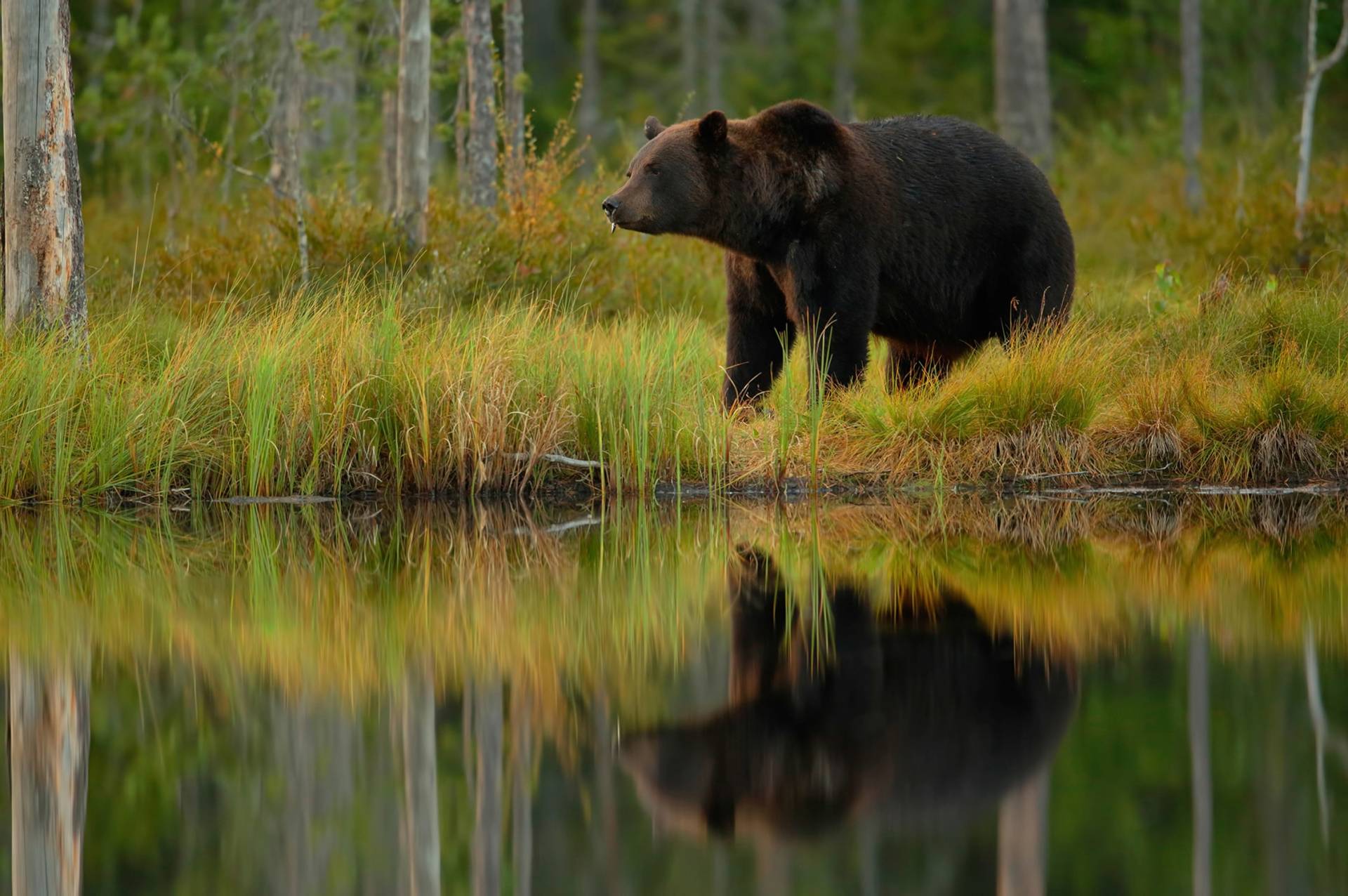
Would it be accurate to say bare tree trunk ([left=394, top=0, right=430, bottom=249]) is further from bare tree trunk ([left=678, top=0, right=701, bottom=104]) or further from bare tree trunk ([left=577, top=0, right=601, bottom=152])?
bare tree trunk ([left=577, top=0, right=601, bottom=152])

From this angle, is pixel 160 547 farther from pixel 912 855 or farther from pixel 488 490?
pixel 912 855

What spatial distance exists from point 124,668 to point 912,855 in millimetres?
2789

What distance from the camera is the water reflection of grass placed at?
209 inches

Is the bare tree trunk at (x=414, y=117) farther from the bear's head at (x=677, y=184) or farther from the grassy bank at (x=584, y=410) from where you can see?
the bear's head at (x=677, y=184)

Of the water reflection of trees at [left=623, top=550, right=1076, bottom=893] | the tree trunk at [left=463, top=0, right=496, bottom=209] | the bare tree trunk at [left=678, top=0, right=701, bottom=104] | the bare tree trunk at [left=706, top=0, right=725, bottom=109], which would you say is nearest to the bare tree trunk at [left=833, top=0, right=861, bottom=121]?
the bare tree trunk at [left=706, top=0, right=725, bottom=109]

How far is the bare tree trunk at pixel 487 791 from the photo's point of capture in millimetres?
3574

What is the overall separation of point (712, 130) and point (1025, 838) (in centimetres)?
570

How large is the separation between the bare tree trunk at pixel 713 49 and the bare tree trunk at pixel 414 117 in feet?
62.2

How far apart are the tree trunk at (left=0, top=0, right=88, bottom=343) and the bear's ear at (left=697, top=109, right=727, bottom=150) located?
341 cm

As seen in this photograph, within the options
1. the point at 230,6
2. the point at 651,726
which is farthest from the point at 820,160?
the point at 230,6

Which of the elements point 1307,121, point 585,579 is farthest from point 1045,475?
point 1307,121

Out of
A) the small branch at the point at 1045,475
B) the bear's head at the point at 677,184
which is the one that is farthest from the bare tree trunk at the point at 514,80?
the small branch at the point at 1045,475

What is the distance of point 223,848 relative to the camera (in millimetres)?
3615

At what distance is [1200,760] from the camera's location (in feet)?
13.3
